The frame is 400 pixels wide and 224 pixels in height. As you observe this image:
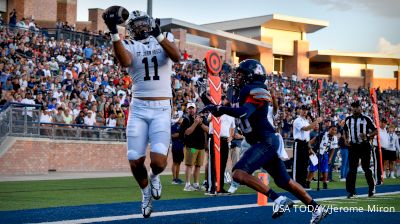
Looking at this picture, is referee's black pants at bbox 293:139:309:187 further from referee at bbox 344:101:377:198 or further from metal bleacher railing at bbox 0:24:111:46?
metal bleacher railing at bbox 0:24:111:46

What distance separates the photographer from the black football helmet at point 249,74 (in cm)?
855

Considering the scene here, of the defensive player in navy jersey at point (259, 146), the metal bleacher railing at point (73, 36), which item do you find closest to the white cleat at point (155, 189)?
the defensive player in navy jersey at point (259, 146)

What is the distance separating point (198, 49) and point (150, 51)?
118ft

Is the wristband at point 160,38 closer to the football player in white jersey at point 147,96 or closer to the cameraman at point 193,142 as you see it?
the football player in white jersey at point 147,96

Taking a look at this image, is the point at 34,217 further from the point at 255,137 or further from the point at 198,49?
the point at 198,49

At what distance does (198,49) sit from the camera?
4434 cm

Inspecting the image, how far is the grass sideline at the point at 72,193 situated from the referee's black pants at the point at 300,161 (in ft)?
4.24

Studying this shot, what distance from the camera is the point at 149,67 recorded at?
336 inches

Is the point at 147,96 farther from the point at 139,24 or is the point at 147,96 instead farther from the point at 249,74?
the point at 249,74

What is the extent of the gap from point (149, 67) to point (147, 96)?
13.9 inches

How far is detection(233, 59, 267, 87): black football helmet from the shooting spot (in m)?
8.55

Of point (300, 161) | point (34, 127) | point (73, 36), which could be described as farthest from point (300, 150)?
point (73, 36)

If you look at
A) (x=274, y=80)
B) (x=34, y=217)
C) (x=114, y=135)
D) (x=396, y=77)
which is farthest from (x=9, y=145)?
(x=396, y=77)

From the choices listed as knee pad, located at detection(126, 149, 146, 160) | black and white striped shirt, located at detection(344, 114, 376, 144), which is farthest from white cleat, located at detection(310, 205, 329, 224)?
black and white striped shirt, located at detection(344, 114, 376, 144)
